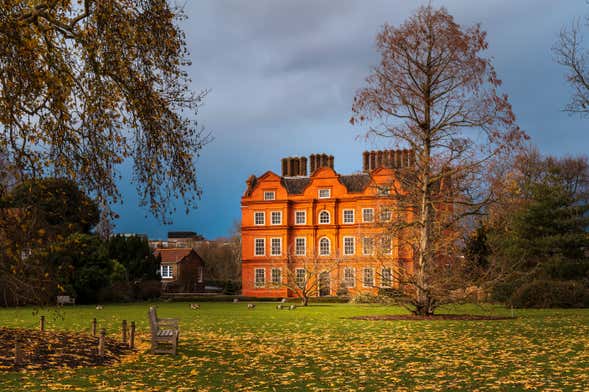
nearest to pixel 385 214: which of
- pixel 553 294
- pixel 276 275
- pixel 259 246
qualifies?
pixel 553 294

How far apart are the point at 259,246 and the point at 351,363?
5156 cm

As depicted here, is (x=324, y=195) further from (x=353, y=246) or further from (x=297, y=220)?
(x=353, y=246)

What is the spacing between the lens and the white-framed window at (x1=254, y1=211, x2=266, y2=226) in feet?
211

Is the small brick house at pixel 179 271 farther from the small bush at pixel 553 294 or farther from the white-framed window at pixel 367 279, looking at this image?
the small bush at pixel 553 294

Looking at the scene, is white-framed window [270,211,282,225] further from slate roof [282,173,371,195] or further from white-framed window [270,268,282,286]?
white-framed window [270,268,282,286]

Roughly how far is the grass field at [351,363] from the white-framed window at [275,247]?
42.1 metres

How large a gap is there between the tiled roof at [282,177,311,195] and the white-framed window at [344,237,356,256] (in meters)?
6.77

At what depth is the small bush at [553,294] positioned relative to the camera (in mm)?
35469

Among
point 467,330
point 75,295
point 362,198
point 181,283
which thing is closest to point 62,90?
point 467,330

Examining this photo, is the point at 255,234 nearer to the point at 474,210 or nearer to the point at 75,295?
the point at 75,295

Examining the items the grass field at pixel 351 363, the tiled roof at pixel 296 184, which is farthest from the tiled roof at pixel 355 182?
the grass field at pixel 351 363

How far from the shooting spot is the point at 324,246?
63.0m

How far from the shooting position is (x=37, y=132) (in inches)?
453

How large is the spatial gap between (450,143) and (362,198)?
34.4 meters
